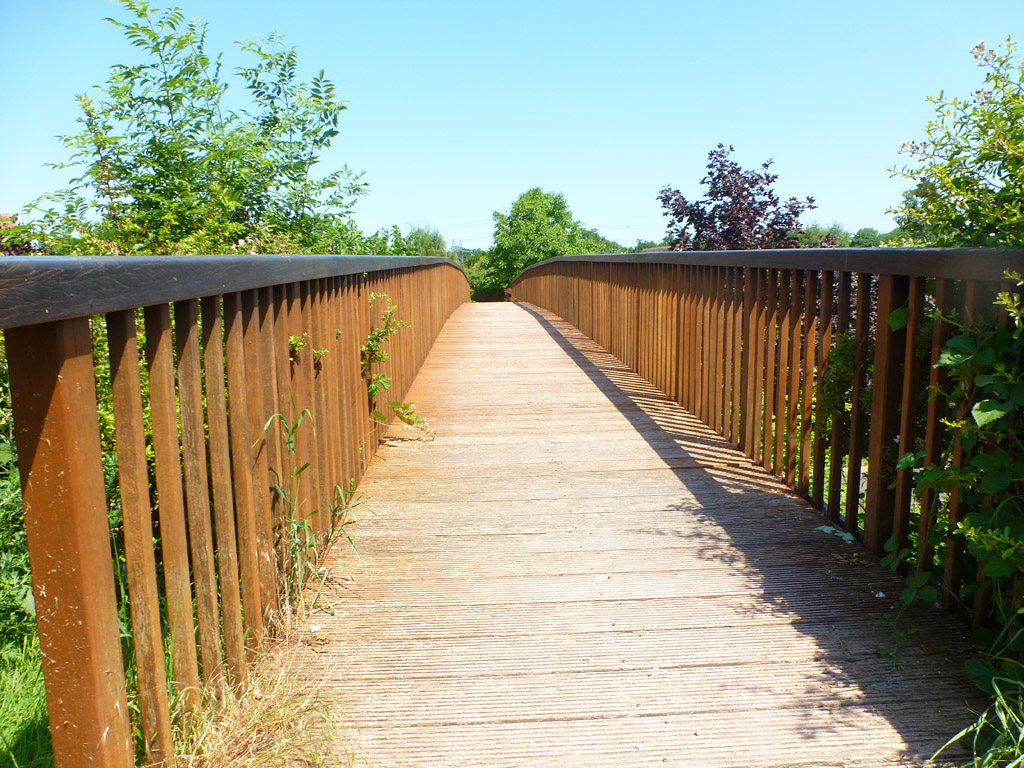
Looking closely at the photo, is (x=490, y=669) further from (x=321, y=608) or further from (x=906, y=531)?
(x=906, y=531)

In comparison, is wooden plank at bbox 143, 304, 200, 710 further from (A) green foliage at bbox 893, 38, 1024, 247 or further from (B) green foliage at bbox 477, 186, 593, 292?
(B) green foliage at bbox 477, 186, 593, 292

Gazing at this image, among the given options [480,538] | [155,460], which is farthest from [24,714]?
[480,538]

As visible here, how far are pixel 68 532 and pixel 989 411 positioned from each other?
1.84 metres

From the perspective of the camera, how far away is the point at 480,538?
3021 millimetres

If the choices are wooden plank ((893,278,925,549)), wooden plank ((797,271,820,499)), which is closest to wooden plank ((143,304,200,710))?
wooden plank ((893,278,925,549))

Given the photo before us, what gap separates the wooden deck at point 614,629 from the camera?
1.80 meters

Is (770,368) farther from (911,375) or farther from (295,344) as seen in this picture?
(295,344)

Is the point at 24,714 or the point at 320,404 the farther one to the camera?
the point at 320,404

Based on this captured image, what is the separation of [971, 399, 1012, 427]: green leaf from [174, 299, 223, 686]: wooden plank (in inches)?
66.8

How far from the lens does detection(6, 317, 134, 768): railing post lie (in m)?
1.10

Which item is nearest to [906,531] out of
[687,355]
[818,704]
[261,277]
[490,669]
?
[818,704]

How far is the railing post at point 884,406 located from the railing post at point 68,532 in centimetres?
228

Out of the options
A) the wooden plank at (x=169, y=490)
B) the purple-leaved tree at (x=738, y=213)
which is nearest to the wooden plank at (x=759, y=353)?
the wooden plank at (x=169, y=490)

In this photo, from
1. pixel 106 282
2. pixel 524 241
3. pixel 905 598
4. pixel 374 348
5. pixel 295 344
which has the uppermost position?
pixel 524 241
